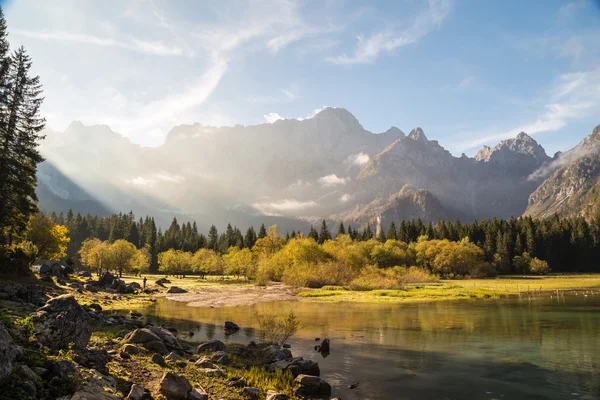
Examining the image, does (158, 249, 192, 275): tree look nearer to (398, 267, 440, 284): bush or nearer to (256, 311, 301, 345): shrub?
(398, 267, 440, 284): bush

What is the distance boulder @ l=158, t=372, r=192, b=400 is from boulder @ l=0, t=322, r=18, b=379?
16.4 ft

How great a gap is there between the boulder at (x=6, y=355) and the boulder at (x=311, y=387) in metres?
11.3

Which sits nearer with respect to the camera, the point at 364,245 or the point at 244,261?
the point at 244,261

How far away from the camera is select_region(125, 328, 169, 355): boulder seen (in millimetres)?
21125

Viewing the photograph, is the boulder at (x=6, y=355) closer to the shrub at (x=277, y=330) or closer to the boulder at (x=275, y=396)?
the boulder at (x=275, y=396)

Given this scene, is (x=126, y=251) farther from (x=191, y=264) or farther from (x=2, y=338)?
(x=2, y=338)

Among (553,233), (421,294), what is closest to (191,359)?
(421,294)

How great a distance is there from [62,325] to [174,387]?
217 inches

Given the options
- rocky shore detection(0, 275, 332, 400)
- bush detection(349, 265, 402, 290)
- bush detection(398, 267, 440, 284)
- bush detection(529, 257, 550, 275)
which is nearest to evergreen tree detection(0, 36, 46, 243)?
rocky shore detection(0, 275, 332, 400)

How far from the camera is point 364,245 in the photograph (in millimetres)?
134500

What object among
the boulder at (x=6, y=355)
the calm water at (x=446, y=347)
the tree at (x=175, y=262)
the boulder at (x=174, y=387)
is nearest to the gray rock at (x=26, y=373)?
the boulder at (x=6, y=355)

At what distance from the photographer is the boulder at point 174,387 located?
13766mm

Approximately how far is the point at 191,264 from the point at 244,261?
32043 millimetres

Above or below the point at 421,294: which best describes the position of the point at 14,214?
above
